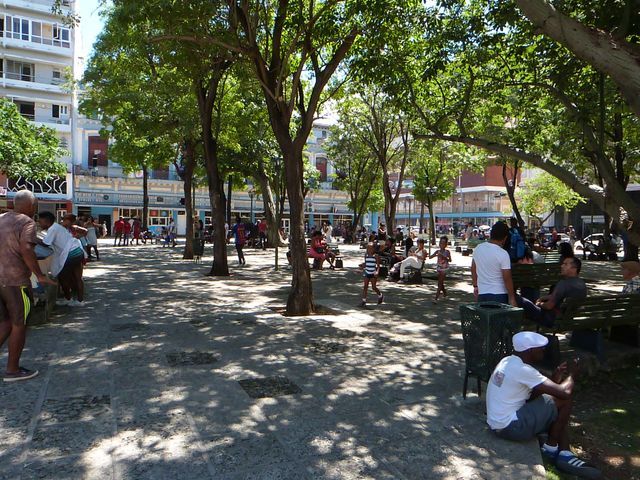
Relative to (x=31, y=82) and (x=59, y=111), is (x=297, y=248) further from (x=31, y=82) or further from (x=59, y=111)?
(x=31, y=82)

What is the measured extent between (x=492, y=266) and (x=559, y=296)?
1.10 meters

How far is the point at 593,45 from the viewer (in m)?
4.90

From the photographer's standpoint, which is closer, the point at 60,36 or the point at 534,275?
the point at 534,275

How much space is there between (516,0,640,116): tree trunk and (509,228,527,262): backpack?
18.3 ft

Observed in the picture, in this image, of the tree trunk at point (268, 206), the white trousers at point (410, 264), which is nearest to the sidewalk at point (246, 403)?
the white trousers at point (410, 264)

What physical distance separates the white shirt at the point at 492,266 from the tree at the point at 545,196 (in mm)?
35895

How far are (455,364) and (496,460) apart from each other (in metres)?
2.35

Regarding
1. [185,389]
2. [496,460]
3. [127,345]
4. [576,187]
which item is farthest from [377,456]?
[576,187]

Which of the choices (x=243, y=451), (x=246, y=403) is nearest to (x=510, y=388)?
(x=243, y=451)

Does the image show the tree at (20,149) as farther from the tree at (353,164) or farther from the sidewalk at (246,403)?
the sidewalk at (246,403)

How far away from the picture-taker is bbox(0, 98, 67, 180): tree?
875 inches

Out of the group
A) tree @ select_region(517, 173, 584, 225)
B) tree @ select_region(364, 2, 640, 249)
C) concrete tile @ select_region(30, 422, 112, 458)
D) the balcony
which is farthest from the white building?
concrete tile @ select_region(30, 422, 112, 458)

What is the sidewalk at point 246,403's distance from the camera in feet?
11.1

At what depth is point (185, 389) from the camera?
474 centimetres
